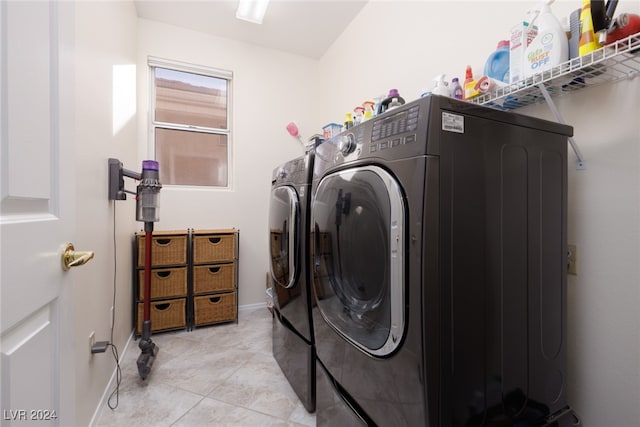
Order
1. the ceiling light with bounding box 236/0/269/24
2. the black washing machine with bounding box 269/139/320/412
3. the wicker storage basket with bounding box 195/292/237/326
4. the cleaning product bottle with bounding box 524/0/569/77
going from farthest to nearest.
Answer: the wicker storage basket with bounding box 195/292/237/326
the ceiling light with bounding box 236/0/269/24
the black washing machine with bounding box 269/139/320/412
the cleaning product bottle with bounding box 524/0/569/77

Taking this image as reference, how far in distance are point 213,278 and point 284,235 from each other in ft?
4.48

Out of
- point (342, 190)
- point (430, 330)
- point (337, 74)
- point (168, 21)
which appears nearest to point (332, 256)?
point (342, 190)

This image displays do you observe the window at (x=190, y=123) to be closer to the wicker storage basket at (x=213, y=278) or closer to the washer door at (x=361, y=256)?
the wicker storage basket at (x=213, y=278)

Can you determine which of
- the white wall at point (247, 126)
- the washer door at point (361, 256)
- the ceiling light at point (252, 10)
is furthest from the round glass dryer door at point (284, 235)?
the ceiling light at point (252, 10)

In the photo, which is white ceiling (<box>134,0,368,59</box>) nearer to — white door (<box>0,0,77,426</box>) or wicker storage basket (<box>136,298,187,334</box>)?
white door (<box>0,0,77,426</box>)

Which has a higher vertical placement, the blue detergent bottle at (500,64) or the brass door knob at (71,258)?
the blue detergent bottle at (500,64)

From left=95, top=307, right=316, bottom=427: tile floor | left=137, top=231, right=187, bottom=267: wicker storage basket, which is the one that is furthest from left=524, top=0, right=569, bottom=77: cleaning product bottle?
left=137, top=231, right=187, bottom=267: wicker storage basket

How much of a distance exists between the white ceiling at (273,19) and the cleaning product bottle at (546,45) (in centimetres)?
186

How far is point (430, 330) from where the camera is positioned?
67cm

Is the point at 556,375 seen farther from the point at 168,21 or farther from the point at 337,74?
the point at 168,21

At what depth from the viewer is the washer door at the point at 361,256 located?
0.73m

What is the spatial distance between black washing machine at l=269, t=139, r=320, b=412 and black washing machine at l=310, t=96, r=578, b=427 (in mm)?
380

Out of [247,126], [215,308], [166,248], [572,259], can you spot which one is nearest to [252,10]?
[247,126]

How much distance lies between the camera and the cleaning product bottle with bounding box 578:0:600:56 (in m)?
0.82
